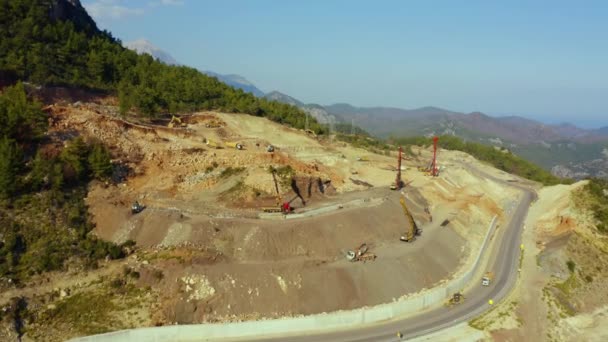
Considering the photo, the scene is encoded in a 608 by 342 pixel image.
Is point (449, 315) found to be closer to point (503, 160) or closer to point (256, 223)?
point (256, 223)

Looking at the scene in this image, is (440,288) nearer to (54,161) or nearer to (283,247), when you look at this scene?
(283,247)

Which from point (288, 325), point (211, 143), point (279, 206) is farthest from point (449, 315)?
point (211, 143)

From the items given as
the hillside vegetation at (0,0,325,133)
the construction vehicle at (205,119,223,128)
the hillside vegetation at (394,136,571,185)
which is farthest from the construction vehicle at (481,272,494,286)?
the hillside vegetation at (394,136,571,185)

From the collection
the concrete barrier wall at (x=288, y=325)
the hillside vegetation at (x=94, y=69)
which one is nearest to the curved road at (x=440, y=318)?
the concrete barrier wall at (x=288, y=325)

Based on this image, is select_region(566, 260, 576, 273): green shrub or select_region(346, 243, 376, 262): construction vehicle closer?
select_region(346, 243, 376, 262): construction vehicle

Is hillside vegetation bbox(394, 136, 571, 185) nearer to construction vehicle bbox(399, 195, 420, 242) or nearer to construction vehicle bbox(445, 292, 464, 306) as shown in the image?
construction vehicle bbox(399, 195, 420, 242)

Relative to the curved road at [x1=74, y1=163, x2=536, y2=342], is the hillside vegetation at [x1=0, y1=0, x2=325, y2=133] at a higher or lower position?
higher
